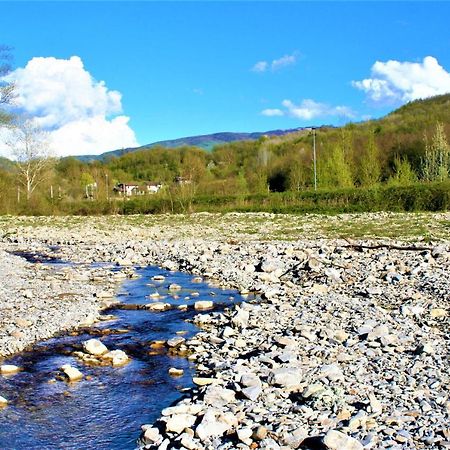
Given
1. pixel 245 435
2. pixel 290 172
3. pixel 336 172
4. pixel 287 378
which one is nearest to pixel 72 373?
pixel 287 378

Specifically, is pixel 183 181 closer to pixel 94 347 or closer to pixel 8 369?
pixel 94 347

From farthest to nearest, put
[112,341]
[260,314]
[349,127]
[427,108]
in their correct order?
[427,108]
[349,127]
[260,314]
[112,341]

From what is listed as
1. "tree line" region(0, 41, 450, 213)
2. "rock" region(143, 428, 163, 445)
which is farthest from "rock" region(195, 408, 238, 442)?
"tree line" region(0, 41, 450, 213)

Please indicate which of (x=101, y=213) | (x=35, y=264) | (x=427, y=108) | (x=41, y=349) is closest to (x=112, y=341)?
(x=41, y=349)

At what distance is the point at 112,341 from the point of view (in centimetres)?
926

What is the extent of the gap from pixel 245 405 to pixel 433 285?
7.13 meters

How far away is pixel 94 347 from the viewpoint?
27.9ft

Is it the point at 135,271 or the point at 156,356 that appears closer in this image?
the point at 156,356

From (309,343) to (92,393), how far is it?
325 centimetres

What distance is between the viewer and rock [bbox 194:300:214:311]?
38.1 feet

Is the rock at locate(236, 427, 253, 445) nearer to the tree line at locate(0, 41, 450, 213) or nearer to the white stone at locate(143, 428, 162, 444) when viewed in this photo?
the white stone at locate(143, 428, 162, 444)

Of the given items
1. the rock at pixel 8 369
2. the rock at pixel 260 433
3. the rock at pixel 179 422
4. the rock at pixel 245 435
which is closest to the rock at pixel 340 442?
the rock at pixel 260 433

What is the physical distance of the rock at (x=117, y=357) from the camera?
8.07 metres

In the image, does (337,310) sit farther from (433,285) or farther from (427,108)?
(427,108)
